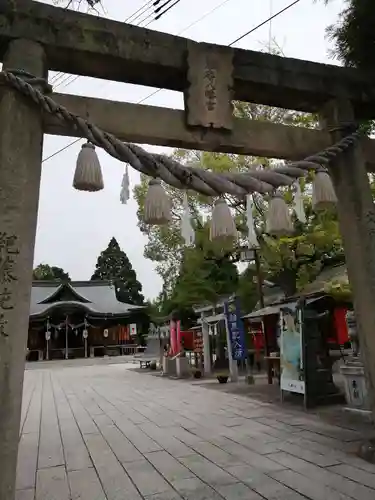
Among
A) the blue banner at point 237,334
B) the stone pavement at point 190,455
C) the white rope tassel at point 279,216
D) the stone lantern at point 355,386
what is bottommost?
the stone pavement at point 190,455

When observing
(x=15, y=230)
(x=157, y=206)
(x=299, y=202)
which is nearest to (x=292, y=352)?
(x=299, y=202)

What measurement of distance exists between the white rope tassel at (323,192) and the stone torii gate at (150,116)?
35cm

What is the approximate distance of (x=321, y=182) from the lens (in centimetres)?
323

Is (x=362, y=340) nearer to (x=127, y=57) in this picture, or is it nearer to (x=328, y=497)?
(x=328, y=497)

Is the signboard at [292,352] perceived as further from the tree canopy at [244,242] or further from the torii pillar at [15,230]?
the torii pillar at [15,230]

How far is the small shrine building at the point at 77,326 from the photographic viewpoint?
2827 centimetres

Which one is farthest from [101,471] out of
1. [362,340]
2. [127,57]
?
[127,57]

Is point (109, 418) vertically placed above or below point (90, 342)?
below

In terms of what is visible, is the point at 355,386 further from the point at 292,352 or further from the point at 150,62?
the point at 150,62

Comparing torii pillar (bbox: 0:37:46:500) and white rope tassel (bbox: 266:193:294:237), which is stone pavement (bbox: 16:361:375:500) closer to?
torii pillar (bbox: 0:37:46:500)

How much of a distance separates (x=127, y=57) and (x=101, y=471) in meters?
3.31

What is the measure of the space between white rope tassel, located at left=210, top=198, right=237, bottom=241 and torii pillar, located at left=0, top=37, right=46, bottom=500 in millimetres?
1180

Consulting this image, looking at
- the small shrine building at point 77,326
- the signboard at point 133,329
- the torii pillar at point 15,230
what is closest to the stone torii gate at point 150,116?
the torii pillar at point 15,230

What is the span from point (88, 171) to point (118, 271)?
50985 millimetres
